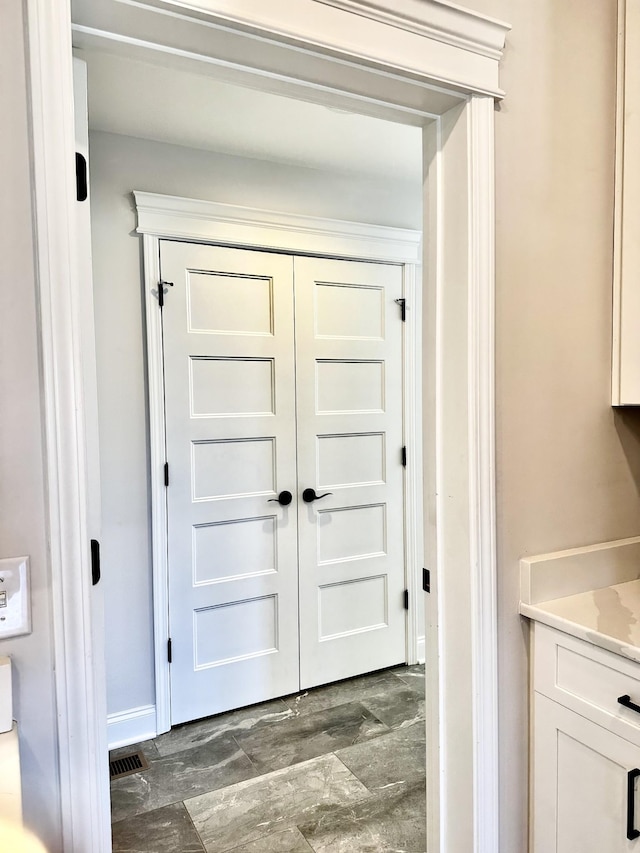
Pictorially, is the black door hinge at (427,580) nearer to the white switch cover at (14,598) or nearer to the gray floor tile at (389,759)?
the white switch cover at (14,598)

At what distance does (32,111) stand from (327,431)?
6.99 feet

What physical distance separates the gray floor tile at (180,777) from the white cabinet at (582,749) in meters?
1.31

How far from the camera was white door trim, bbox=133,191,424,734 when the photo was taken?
2.44m

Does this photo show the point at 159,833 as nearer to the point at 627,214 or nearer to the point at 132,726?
the point at 132,726

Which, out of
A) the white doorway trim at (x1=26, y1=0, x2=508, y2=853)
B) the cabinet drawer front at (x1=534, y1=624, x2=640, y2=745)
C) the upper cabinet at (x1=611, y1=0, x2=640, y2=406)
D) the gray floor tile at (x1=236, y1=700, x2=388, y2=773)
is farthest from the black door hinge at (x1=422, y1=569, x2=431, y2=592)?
the gray floor tile at (x1=236, y1=700, x2=388, y2=773)

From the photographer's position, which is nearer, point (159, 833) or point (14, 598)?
point (14, 598)

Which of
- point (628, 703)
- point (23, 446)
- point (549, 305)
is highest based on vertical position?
point (549, 305)

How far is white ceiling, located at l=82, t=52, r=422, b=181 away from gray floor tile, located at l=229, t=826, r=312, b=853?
239 centimetres

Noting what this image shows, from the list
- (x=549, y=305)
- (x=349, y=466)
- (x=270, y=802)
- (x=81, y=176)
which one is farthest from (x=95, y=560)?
(x=349, y=466)

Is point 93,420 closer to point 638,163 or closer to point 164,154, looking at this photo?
point 638,163

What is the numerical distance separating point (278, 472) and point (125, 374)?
2.78ft

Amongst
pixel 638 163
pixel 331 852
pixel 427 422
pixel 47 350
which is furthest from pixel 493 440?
pixel 331 852

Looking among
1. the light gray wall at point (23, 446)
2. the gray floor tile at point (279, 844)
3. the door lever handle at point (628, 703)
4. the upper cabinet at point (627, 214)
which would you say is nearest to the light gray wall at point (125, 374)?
the gray floor tile at point (279, 844)

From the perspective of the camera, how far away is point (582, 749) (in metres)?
1.22
